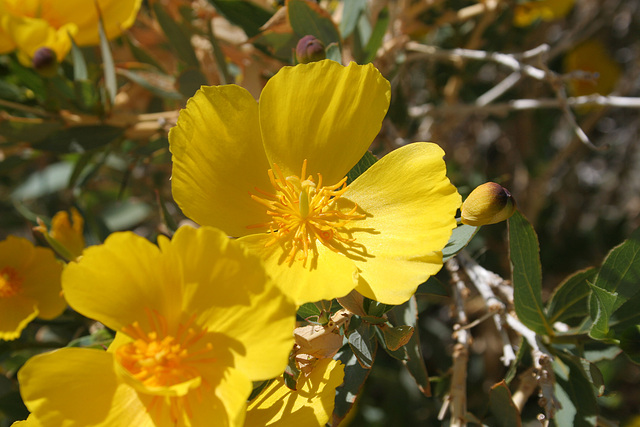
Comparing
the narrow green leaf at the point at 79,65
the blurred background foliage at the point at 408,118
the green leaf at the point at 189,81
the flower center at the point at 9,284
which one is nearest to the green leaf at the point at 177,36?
the blurred background foliage at the point at 408,118

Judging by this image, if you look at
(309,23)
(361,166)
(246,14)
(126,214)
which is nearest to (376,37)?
(309,23)

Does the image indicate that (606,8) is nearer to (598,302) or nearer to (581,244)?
(581,244)

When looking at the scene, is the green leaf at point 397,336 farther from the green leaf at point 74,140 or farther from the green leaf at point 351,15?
the green leaf at point 74,140

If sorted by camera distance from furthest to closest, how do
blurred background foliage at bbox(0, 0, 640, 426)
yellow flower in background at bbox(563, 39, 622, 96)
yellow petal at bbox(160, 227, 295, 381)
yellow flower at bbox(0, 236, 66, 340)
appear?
1. yellow flower in background at bbox(563, 39, 622, 96)
2. blurred background foliage at bbox(0, 0, 640, 426)
3. yellow flower at bbox(0, 236, 66, 340)
4. yellow petal at bbox(160, 227, 295, 381)

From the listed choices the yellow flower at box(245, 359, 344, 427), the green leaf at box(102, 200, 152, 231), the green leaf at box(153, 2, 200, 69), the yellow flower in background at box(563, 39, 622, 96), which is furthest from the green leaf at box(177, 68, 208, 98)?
the yellow flower in background at box(563, 39, 622, 96)

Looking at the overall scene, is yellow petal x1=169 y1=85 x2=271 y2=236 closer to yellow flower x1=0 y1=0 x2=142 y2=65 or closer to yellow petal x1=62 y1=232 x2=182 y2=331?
yellow petal x1=62 y1=232 x2=182 y2=331

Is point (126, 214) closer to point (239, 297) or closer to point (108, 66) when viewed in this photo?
point (108, 66)

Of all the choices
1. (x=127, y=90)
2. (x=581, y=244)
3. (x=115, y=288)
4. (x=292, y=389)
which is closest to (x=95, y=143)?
(x=127, y=90)
